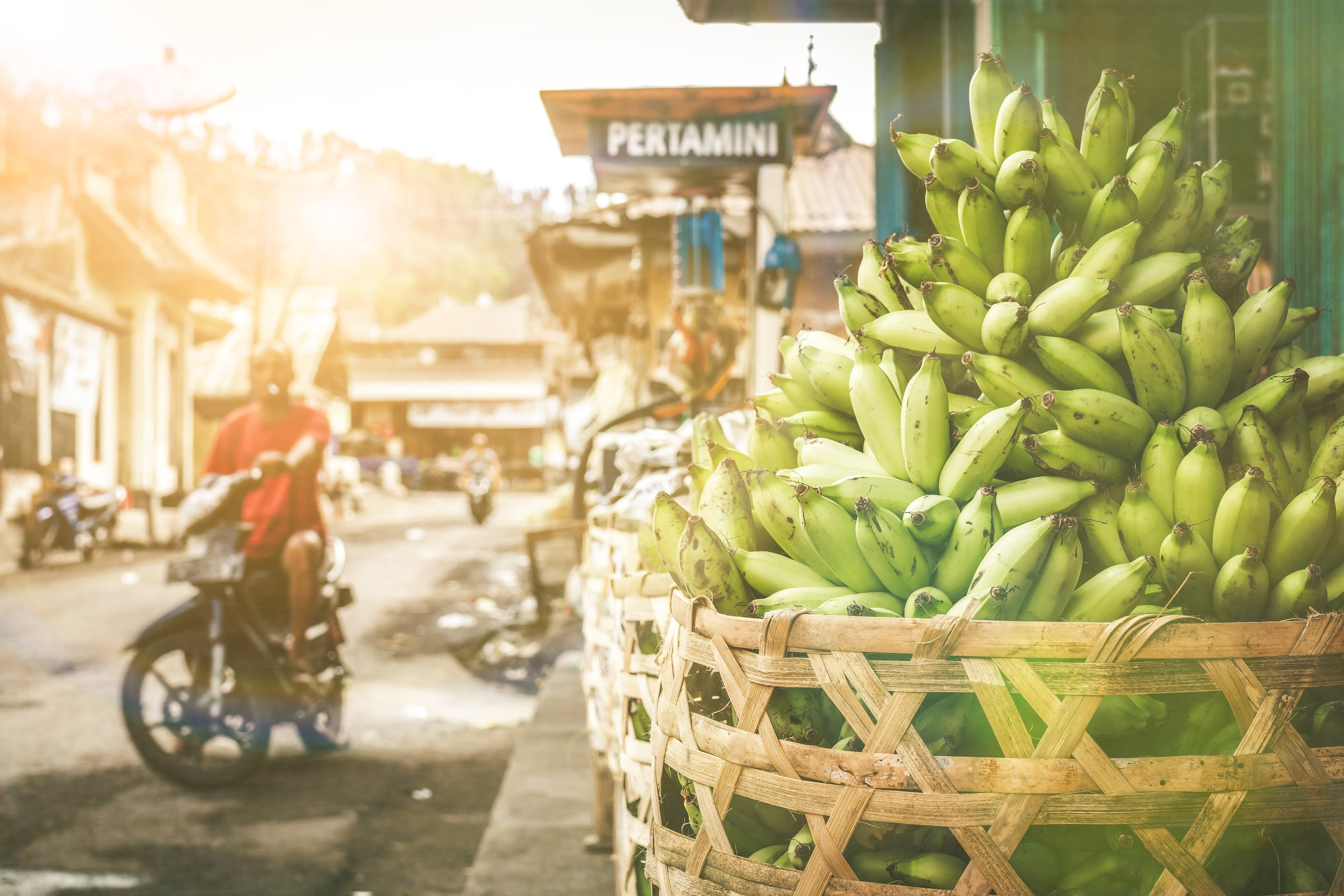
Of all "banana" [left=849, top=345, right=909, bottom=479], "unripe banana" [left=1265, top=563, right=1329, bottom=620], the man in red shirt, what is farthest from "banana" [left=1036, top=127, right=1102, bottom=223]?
the man in red shirt

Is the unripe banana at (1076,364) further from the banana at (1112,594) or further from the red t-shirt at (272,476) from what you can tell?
the red t-shirt at (272,476)

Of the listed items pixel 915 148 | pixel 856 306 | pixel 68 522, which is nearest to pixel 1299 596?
pixel 856 306

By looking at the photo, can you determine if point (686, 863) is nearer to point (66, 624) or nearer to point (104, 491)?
point (66, 624)

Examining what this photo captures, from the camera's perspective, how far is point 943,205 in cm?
132

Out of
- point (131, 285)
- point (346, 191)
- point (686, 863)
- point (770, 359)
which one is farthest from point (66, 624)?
point (346, 191)

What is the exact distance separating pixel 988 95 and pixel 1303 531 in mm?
774

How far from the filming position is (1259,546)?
0.98 metres

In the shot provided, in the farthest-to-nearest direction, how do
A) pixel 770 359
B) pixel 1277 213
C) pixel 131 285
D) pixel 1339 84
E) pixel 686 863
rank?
pixel 131 285 → pixel 770 359 → pixel 1277 213 → pixel 1339 84 → pixel 686 863

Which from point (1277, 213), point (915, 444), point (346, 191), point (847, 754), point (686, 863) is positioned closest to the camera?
point (847, 754)

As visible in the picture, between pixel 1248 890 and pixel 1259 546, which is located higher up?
pixel 1259 546

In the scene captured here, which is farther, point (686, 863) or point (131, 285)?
point (131, 285)

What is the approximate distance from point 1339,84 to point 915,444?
2155mm

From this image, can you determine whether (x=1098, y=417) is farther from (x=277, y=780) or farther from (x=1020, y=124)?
(x=277, y=780)

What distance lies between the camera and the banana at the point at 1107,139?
1327mm
